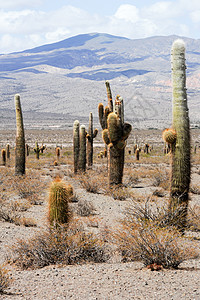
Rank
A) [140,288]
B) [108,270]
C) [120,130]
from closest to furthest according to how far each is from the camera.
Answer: [140,288]
[108,270]
[120,130]

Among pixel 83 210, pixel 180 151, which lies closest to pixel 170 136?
pixel 180 151

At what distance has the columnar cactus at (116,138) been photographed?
13.7 m

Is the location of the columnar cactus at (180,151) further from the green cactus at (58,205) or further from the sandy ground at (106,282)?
the green cactus at (58,205)

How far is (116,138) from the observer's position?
13.9 m

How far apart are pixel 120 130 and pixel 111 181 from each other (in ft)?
6.49

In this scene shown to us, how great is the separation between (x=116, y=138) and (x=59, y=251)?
7.70 meters

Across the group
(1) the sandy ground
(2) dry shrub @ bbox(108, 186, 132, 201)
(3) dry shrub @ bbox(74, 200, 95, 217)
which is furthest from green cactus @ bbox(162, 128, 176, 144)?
(2) dry shrub @ bbox(108, 186, 132, 201)

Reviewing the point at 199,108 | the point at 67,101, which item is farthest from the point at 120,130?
the point at 67,101

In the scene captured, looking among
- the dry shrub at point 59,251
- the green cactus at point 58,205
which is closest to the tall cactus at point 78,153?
the green cactus at point 58,205

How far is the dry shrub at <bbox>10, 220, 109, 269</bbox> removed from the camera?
21.4 feet

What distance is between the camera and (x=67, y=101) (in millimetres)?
188500

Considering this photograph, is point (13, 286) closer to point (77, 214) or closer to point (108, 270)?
point (108, 270)

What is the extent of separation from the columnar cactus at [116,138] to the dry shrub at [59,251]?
286 inches

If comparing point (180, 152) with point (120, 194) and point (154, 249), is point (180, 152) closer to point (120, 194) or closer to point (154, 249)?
point (154, 249)
